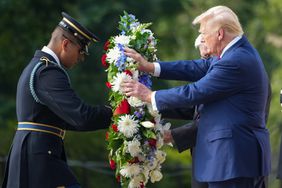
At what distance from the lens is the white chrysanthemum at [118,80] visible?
6.26m

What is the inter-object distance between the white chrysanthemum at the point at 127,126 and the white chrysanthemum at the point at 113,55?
44 centimetres

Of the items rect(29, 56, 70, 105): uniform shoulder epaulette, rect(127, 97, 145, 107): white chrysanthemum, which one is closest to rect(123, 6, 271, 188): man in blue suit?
rect(127, 97, 145, 107): white chrysanthemum

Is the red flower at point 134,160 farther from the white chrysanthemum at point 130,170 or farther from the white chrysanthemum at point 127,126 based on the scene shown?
the white chrysanthemum at point 127,126

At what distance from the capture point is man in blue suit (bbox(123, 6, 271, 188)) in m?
5.91

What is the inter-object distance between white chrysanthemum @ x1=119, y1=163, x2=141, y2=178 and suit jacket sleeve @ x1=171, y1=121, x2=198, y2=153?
1.68 feet

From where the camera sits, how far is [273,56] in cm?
1855

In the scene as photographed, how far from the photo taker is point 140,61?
251 inches

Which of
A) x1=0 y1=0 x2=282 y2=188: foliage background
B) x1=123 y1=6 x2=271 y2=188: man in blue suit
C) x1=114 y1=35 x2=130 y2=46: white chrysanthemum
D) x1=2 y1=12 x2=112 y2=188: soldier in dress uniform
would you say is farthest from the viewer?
x1=0 y1=0 x2=282 y2=188: foliage background

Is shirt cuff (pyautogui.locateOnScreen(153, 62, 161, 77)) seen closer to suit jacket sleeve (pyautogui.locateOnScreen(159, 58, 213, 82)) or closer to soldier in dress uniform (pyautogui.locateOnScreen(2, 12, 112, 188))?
suit jacket sleeve (pyautogui.locateOnScreen(159, 58, 213, 82))

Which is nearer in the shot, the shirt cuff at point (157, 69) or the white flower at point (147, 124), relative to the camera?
the white flower at point (147, 124)

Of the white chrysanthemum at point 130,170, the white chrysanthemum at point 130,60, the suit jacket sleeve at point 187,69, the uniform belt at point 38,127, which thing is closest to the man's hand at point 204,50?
the suit jacket sleeve at point 187,69

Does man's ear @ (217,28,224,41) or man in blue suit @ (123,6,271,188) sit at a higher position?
man's ear @ (217,28,224,41)

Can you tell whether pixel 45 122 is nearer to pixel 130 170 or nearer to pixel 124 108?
pixel 124 108

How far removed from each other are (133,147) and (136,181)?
0.31 m
